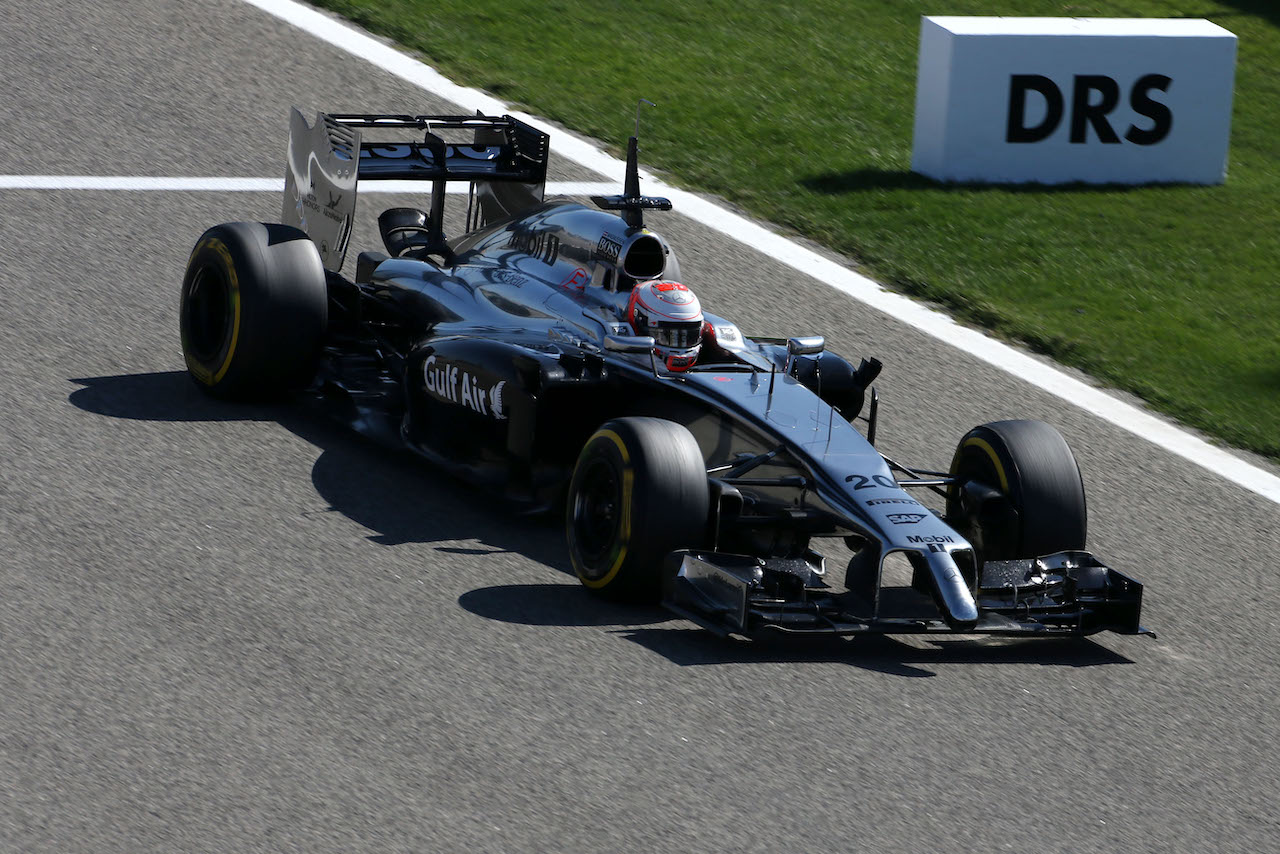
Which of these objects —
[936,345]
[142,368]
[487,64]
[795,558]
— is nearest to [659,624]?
[795,558]

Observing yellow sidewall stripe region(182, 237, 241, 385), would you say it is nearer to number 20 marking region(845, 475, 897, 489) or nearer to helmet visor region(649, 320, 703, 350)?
helmet visor region(649, 320, 703, 350)

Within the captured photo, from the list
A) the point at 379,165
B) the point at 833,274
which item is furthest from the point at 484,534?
the point at 833,274

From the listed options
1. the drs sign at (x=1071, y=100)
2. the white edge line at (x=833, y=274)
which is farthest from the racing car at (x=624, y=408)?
the drs sign at (x=1071, y=100)

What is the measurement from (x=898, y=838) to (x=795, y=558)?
1.78 metres

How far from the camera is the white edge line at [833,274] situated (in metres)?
10.9

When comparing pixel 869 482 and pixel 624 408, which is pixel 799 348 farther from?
pixel 869 482

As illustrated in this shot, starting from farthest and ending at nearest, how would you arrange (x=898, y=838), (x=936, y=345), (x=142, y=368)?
1. (x=936, y=345)
2. (x=142, y=368)
3. (x=898, y=838)

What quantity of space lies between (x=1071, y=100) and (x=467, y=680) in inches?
390

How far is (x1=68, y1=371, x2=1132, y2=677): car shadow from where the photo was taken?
7.28 m

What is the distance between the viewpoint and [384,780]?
596 cm

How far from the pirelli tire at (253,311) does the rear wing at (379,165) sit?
0.54 metres

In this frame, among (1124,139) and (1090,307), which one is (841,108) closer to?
(1124,139)

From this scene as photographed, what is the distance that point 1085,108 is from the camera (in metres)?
15.0

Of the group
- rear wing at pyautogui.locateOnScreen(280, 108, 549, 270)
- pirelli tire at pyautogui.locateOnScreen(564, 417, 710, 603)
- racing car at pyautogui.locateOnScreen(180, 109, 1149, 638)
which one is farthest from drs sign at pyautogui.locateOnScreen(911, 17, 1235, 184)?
pirelli tire at pyautogui.locateOnScreen(564, 417, 710, 603)
